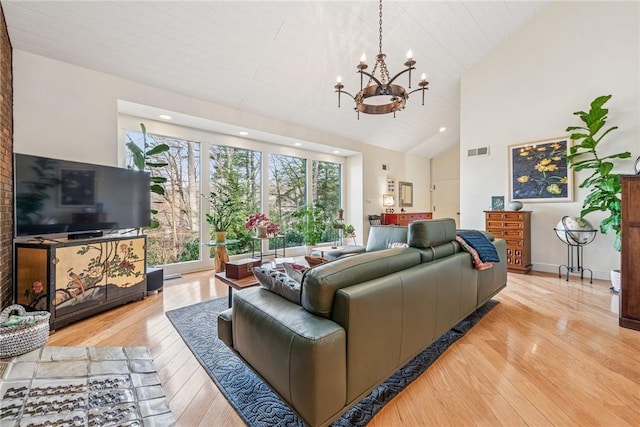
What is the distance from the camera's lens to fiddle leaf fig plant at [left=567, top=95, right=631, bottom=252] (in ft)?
11.1

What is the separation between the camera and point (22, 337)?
1.93m

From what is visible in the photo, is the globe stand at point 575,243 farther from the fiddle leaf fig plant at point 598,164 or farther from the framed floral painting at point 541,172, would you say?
the framed floral painting at point 541,172

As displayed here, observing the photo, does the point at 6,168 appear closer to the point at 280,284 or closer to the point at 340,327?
the point at 280,284

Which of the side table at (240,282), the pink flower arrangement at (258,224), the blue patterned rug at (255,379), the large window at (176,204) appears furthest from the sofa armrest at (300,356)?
the large window at (176,204)

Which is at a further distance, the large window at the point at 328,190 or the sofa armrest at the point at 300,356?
the large window at the point at 328,190

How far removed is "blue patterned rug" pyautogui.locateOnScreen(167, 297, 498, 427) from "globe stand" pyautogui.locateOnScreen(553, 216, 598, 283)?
235 cm

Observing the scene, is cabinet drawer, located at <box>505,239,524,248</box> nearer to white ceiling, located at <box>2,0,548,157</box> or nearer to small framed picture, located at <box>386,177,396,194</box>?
white ceiling, located at <box>2,0,548,157</box>

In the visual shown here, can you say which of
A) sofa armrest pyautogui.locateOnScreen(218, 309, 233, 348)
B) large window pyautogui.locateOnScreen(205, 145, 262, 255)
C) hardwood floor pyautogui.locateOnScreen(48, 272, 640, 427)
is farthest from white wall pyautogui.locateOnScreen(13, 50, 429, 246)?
sofa armrest pyautogui.locateOnScreen(218, 309, 233, 348)

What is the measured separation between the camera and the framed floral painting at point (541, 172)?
13.9ft

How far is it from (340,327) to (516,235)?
4.37 metres

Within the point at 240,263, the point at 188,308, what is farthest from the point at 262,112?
the point at 188,308

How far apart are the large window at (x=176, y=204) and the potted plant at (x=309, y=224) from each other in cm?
215

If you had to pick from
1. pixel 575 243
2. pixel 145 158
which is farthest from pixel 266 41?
pixel 575 243

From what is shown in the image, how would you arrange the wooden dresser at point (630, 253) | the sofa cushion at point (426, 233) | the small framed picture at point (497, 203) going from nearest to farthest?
1. the sofa cushion at point (426, 233)
2. the wooden dresser at point (630, 253)
3. the small framed picture at point (497, 203)
